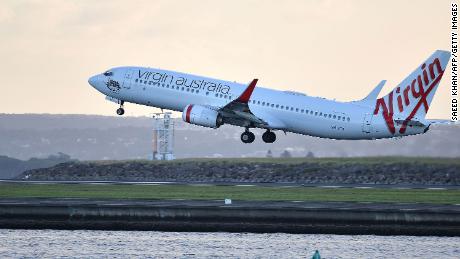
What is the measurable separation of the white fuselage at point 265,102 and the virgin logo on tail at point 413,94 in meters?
0.49

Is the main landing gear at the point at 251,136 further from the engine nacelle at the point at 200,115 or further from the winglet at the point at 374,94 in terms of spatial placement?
the winglet at the point at 374,94

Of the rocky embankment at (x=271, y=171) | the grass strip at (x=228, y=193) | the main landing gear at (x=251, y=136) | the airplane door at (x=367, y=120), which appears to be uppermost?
the airplane door at (x=367, y=120)

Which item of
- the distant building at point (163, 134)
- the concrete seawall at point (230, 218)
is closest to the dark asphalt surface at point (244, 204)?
the concrete seawall at point (230, 218)

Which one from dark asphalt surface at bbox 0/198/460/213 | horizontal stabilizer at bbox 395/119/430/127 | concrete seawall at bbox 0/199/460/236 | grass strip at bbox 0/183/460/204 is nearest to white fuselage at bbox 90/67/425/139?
horizontal stabilizer at bbox 395/119/430/127

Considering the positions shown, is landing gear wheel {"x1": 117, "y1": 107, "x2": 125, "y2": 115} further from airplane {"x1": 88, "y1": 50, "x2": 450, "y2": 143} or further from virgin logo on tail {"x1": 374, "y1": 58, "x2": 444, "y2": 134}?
virgin logo on tail {"x1": 374, "y1": 58, "x2": 444, "y2": 134}

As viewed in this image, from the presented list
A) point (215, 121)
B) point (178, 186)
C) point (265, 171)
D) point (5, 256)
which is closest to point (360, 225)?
point (5, 256)

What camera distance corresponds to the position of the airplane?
87750 mm

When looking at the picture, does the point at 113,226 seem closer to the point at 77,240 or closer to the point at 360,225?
the point at 77,240

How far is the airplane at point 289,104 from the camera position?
8775 centimetres

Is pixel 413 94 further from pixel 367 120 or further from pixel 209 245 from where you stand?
pixel 209 245

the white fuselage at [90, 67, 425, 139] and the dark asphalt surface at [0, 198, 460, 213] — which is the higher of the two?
the white fuselage at [90, 67, 425, 139]

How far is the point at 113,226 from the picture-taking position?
192 feet

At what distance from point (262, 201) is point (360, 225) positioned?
9991 millimetres

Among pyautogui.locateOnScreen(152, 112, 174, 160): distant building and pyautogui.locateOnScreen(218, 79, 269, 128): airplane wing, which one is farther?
pyautogui.locateOnScreen(152, 112, 174, 160): distant building
